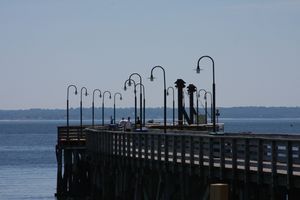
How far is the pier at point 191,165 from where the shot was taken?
938 inches

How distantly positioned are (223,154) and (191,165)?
2506 mm

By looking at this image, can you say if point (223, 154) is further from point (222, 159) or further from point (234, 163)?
point (234, 163)

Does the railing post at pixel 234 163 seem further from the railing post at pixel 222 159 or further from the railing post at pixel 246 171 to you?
the railing post at pixel 246 171

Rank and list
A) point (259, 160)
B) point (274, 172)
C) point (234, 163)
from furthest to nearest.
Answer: point (234, 163)
point (259, 160)
point (274, 172)

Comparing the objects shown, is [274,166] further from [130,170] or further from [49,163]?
[49,163]

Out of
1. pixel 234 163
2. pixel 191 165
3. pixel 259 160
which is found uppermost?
pixel 259 160

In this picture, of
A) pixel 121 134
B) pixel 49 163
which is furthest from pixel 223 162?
pixel 49 163

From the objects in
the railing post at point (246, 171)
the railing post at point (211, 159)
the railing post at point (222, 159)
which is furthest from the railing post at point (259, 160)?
the railing post at point (211, 159)

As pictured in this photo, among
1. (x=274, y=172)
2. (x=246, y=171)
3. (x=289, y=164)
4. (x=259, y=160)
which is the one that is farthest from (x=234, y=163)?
(x=289, y=164)

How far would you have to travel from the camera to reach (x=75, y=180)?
5569cm

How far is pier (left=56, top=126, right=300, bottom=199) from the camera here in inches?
938

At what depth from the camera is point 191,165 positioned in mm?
28953

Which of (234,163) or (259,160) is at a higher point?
(259,160)

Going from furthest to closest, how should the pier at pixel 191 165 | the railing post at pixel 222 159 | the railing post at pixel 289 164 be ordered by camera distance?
the railing post at pixel 222 159, the pier at pixel 191 165, the railing post at pixel 289 164
